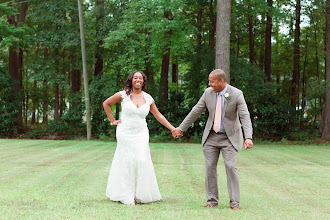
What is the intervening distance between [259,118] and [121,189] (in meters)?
20.7

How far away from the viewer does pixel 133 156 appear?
6949 millimetres

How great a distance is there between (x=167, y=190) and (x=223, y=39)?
38.4 feet

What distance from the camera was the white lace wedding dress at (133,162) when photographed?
690cm

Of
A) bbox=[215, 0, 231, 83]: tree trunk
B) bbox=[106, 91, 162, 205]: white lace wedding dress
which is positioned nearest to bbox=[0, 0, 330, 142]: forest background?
bbox=[215, 0, 231, 83]: tree trunk

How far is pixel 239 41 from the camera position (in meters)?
36.9

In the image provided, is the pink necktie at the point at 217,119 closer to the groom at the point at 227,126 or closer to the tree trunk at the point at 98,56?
the groom at the point at 227,126

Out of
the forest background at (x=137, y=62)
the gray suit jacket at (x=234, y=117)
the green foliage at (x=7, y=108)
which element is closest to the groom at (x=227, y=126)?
the gray suit jacket at (x=234, y=117)

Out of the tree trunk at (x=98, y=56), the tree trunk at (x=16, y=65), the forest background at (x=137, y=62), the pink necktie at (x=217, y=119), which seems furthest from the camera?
the tree trunk at (x=16, y=65)

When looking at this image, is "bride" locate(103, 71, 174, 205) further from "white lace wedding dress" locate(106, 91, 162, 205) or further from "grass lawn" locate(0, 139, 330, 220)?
"grass lawn" locate(0, 139, 330, 220)

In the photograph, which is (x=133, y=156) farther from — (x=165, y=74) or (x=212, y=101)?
(x=165, y=74)

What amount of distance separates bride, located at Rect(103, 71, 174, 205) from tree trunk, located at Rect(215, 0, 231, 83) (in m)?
12.2

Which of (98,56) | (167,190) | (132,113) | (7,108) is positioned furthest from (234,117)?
(7,108)

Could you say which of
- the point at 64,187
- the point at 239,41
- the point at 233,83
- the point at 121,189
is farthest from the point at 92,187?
the point at 239,41

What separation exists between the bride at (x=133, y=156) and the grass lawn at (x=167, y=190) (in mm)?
232
